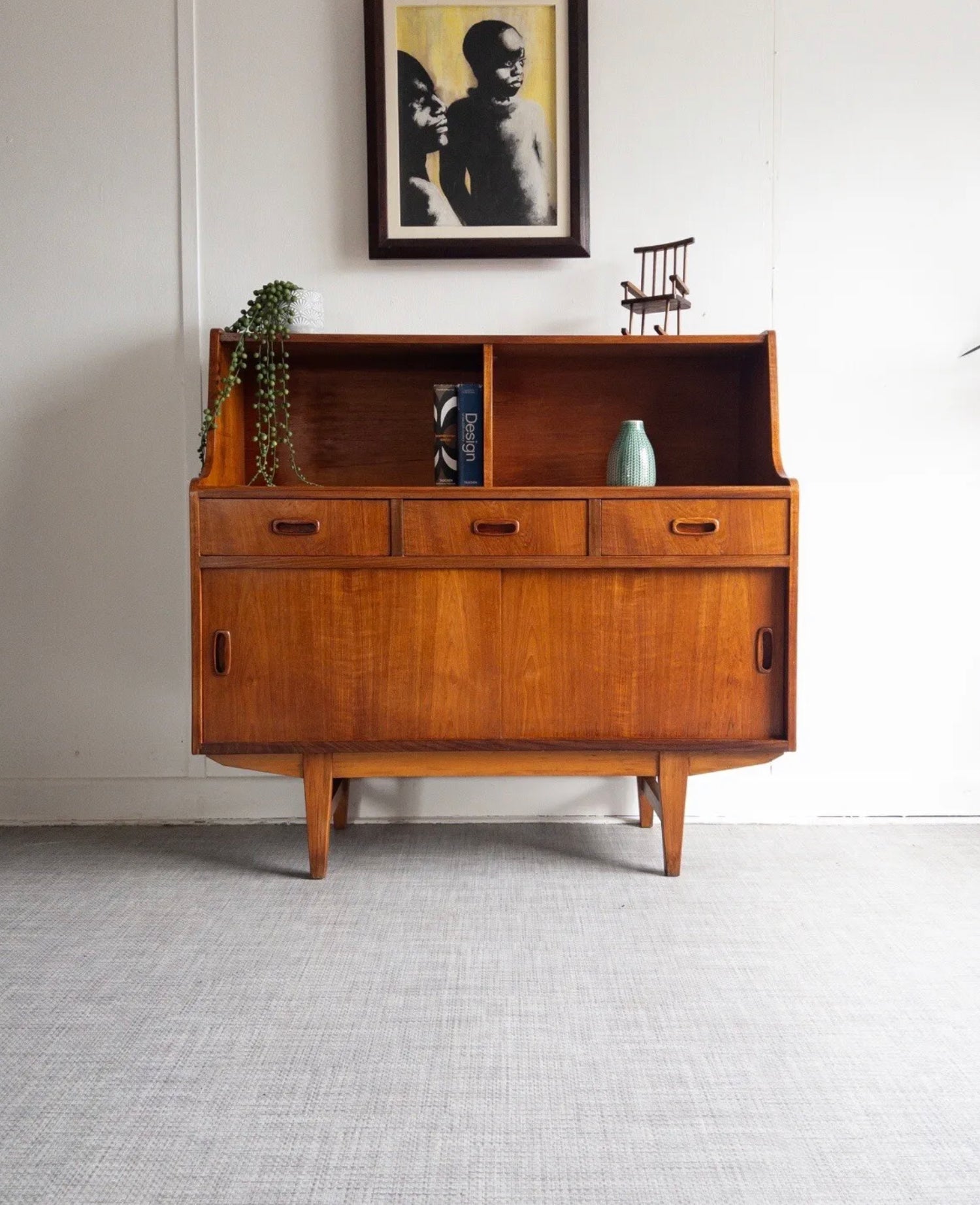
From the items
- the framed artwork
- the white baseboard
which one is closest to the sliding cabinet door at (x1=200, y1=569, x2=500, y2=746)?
the white baseboard

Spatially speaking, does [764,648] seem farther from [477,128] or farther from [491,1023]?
[477,128]

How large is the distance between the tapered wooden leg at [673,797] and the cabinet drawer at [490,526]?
53cm

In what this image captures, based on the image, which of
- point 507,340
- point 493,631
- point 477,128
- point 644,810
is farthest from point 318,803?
point 477,128

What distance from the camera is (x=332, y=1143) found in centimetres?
129

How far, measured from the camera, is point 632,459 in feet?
7.32

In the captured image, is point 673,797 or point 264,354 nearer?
point 673,797

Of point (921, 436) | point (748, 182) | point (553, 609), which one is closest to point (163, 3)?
point (748, 182)

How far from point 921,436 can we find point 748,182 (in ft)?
2.73

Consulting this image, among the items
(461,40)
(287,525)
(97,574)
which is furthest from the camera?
(97,574)

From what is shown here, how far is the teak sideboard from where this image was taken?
83.0 inches

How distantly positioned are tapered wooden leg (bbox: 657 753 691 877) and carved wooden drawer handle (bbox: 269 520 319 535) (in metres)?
0.95

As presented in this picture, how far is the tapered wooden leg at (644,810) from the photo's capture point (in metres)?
2.52

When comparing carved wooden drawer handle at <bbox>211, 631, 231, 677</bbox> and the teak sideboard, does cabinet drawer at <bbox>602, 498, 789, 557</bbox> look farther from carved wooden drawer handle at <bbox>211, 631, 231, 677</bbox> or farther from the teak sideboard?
carved wooden drawer handle at <bbox>211, 631, 231, 677</bbox>

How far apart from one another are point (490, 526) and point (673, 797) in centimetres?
76
